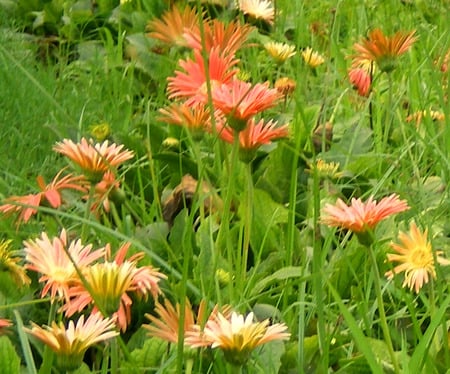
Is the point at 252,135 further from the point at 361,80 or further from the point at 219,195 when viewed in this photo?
the point at 361,80

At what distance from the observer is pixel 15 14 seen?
313 centimetres

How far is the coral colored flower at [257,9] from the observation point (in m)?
2.48

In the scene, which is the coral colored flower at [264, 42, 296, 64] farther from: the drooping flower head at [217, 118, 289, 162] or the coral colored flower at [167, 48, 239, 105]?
the drooping flower head at [217, 118, 289, 162]

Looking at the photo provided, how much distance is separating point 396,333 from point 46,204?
1.62 feet

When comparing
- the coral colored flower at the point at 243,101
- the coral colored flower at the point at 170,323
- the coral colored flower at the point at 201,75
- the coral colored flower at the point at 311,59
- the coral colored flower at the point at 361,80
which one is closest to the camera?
the coral colored flower at the point at 170,323

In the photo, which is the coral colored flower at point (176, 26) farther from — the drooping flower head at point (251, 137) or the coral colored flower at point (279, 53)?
the drooping flower head at point (251, 137)

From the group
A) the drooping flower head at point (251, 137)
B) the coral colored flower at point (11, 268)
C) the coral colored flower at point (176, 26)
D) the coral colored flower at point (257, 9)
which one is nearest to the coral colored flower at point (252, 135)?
the drooping flower head at point (251, 137)

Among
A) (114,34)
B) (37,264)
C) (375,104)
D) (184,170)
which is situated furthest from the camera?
(114,34)


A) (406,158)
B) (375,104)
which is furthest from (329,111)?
(406,158)

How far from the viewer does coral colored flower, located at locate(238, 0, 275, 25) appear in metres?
2.48

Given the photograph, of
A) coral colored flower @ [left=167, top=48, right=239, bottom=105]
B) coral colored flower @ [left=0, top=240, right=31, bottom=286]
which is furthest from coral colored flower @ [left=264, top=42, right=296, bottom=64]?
coral colored flower @ [left=0, top=240, right=31, bottom=286]

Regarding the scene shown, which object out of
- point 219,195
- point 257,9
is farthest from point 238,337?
point 257,9

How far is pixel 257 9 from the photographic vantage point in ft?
8.16

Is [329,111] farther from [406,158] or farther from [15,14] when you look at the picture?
[15,14]
